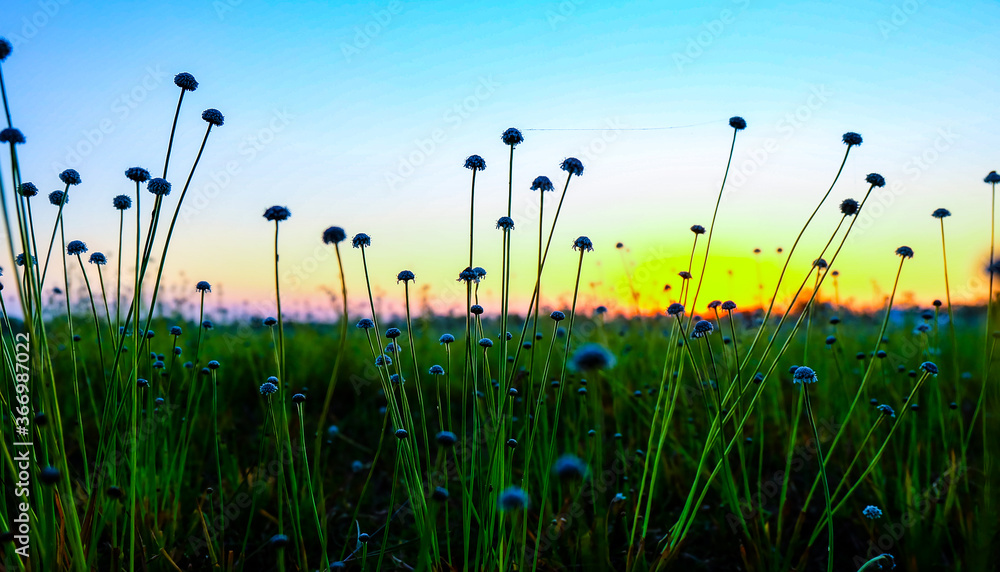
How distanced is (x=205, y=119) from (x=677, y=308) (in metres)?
1.83

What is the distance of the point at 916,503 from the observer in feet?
8.02

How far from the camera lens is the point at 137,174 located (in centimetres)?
191

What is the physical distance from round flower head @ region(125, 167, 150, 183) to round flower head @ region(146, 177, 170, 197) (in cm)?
2

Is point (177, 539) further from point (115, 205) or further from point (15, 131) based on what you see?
point (15, 131)

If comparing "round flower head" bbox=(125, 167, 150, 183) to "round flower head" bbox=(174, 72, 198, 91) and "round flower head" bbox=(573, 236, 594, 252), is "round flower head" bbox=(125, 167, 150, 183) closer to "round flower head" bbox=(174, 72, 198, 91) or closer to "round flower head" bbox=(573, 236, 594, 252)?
"round flower head" bbox=(174, 72, 198, 91)

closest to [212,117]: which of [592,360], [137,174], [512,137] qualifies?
[137,174]

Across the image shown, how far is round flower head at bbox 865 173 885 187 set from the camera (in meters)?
2.19

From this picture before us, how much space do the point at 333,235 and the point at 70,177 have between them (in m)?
1.14

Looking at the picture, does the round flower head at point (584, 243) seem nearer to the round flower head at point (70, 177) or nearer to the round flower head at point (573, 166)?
the round flower head at point (573, 166)

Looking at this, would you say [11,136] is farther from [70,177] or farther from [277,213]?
[277,213]

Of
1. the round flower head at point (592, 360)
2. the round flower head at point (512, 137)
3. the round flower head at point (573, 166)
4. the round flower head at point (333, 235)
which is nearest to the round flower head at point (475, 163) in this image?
the round flower head at point (512, 137)

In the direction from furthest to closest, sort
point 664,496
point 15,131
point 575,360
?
point 664,496 → point 15,131 → point 575,360

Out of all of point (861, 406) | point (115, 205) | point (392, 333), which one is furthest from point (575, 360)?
point (861, 406)

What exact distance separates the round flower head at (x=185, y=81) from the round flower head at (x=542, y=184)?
115 centimetres
